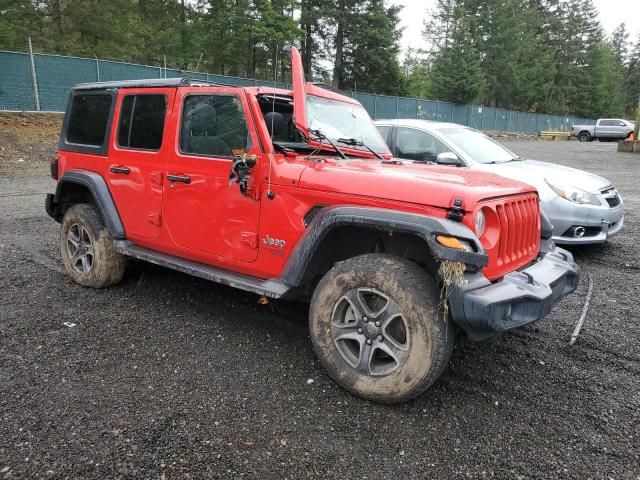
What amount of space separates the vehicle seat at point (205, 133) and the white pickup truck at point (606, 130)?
37.3m

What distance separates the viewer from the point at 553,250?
350cm

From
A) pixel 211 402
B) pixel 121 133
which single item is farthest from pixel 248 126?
pixel 211 402

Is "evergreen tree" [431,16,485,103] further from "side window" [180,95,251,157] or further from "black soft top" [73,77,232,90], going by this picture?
"side window" [180,95,251,157]

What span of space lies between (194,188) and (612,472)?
122 inches

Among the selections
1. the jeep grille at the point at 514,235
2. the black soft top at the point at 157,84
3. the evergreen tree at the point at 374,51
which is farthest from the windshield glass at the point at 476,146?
the evergreen tree at the point at 374,51

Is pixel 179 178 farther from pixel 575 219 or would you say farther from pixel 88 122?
pixel 575 219

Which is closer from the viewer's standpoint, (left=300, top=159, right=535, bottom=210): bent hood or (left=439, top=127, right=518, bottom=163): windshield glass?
(left=300, top=159, right=535, bottom=210): bent hood

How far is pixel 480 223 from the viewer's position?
2.70m

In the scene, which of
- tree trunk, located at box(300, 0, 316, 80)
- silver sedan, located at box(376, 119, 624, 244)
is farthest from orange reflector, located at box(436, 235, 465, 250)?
tree trunk, located at box(300, 0, 316, 80)

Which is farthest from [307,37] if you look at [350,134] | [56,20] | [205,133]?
[205,133]

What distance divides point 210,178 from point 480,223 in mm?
1940

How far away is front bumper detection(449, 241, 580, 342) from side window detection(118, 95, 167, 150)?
2.75m

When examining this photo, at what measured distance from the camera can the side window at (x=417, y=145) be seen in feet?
21.5

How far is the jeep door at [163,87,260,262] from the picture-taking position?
3.40m
